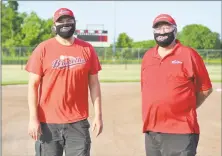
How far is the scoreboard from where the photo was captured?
40875 millimetres

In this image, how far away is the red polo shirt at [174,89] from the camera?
433 cm

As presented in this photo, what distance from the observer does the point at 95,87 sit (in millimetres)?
4785

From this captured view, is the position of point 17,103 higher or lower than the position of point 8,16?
lower

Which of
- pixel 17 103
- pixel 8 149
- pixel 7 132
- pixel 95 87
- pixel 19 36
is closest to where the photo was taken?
pixel 95 87

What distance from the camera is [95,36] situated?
41688mm

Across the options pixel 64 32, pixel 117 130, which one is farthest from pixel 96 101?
pixel 117 130

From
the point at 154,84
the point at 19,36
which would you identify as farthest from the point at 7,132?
the point at 19,36

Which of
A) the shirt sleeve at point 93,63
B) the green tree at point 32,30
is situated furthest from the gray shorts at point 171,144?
the green tree at point 32,30

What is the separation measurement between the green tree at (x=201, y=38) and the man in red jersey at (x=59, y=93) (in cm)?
4388

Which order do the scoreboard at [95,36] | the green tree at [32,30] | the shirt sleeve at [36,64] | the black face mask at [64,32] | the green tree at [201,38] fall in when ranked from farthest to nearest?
the green tree at [32,30] → the green tree at [201,38] → the scoreboard at [95,36] → the black face mask at [64,32] → the shirt sleeve at [36,64]

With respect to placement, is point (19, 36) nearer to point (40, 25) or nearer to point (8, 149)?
point (40, 25)

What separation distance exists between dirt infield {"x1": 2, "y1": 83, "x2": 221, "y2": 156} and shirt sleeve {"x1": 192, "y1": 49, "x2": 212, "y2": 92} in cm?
332

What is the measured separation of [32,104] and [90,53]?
2.59 ft

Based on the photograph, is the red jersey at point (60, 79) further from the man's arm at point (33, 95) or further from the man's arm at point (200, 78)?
the man's arm at point (200, 78)
